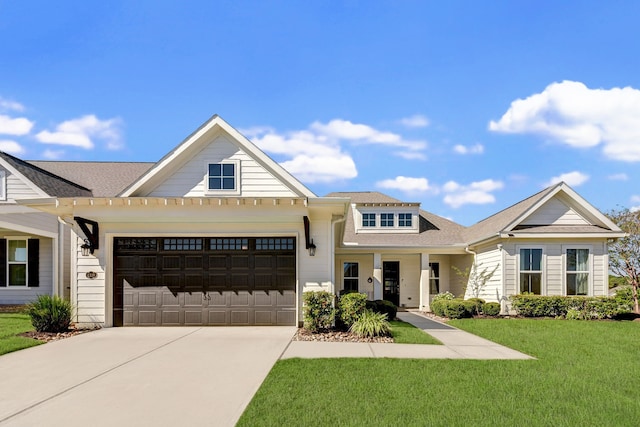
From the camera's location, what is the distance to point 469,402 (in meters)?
5.07

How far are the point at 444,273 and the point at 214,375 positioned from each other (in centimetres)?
1533

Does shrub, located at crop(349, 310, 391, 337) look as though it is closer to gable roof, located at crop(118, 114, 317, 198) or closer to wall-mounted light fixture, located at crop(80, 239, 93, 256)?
gable roof, located at crop(118, 114, 317, 198)

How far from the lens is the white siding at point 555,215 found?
15.6 metres

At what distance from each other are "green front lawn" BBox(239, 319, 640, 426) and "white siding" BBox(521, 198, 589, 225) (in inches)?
311

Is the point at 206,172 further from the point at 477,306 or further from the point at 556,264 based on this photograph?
the point at 556,264

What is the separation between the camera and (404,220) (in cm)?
2005

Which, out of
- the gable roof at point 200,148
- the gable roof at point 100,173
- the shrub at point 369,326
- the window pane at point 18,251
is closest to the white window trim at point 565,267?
the shrub at point 369,326

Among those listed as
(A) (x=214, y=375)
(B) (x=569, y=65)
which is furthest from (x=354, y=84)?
(A) (x=214, y=375)

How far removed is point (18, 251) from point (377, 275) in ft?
47.0

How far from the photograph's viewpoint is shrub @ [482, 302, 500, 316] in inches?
570

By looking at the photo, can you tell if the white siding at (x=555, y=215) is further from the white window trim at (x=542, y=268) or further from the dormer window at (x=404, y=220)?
the dormer window at (x=404, y=220)

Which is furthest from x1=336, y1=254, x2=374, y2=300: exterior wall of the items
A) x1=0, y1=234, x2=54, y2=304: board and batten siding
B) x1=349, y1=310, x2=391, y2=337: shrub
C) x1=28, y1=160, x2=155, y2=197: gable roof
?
x1=0, y1=234, x2=54, y2=304: board and batten siding

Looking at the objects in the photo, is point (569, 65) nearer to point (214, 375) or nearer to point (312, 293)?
point (312, 293)

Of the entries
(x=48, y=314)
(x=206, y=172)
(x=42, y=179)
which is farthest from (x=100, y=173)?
(x=48, y=314)
